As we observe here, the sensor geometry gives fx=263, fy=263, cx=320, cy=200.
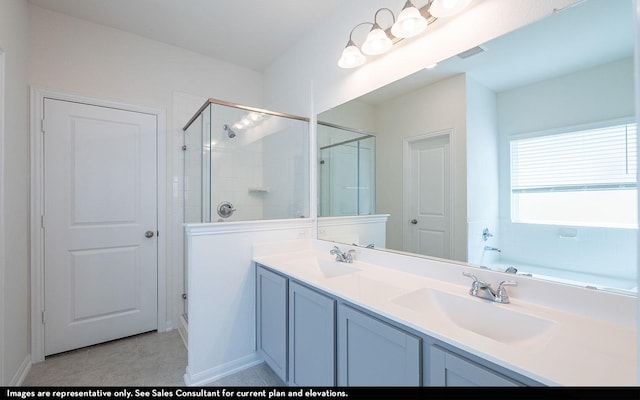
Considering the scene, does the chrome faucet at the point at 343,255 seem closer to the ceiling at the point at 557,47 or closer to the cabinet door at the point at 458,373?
the cabinet door at the point at 458,373

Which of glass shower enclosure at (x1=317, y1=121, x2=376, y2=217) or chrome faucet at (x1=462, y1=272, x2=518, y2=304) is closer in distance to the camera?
chrome faucet at (x1=462, y1=272, x2=518, y2=304)

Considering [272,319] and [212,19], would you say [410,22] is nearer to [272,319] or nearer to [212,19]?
[212,19]

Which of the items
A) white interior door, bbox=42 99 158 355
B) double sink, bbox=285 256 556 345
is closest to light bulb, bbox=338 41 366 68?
double sink, bbox=285 256 556 345

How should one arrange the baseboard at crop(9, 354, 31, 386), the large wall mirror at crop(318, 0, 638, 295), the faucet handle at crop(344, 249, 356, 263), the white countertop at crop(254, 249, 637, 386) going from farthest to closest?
the faucet handle at crop(344, 249, 356, 263) < the baseboard at crop(9, 354, 31, 386) < the large wall mirror at crop(318, 0, 638, 295) < the white countertop at crop(254, 249, 637, 386)

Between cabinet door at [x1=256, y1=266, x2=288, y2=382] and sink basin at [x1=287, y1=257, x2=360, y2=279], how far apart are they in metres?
0.18

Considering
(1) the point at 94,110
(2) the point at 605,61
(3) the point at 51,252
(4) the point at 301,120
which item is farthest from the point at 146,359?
(2) the point at 605,61

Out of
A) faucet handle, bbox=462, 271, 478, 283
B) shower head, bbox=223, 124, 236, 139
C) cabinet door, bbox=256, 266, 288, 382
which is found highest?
shower head, bbox=223, 124, 236, 139

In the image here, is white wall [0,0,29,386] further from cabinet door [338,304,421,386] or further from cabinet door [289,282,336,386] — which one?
cabinet door [338,304,421,386]

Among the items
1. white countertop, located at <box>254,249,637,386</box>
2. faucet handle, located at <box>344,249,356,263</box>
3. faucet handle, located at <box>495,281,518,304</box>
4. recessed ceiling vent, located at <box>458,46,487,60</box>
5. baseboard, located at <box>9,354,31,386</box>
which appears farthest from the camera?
faucet handle, located at <box>344,249,356,263</box>

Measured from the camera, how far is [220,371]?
6.11 feet

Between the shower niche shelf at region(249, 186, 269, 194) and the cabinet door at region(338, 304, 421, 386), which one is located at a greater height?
the shower niche shelf at region(249, 186, 269, 194)

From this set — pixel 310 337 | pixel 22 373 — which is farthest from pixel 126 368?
pixel 310 337

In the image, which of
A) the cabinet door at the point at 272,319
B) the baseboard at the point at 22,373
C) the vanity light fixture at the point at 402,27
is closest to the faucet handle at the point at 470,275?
the cabinet door at the point at 272,319

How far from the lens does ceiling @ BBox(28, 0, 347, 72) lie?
208 centimetres
